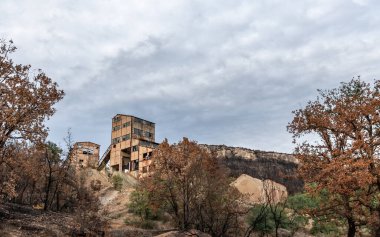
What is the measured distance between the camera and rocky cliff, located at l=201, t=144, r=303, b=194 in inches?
2980

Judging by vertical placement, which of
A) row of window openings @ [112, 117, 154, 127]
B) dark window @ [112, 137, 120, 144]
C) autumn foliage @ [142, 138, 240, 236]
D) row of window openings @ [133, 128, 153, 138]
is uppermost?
row of window openings @ [112, 117, 154, 127]

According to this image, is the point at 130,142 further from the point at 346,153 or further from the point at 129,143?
the point at 346,153

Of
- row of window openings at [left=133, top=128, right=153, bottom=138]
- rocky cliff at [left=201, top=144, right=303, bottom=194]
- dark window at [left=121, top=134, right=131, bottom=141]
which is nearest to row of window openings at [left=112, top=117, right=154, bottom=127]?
row of window openings at [left=133, top=128, right=153, bottom=138]

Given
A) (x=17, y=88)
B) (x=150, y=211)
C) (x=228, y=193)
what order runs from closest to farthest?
(x=17, y=88), (x=228, y=193), (x=150, y=211)

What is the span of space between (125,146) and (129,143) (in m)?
1.29

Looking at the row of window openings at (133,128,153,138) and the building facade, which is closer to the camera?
the building facade

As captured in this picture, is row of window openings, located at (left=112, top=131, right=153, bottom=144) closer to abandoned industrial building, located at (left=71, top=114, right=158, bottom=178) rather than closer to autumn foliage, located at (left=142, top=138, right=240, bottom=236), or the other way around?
abandoned industrial building, located at (left=71, top=114, right=158, bottom=178)

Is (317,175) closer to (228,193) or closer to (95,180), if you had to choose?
(228,193)

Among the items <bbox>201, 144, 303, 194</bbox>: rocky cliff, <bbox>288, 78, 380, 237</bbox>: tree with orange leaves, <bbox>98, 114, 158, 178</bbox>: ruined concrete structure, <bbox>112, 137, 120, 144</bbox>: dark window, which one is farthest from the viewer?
<bbox>201, 144, 303, 194</bbox>: rocky cliff

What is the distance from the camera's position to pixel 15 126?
2266 centimetres

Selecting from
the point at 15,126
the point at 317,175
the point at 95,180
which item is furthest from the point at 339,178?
the point at 95,180

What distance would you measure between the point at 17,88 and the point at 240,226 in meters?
19.4

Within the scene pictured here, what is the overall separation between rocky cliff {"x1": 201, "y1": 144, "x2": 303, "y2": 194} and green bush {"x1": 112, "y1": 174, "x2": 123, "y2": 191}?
21.8 m

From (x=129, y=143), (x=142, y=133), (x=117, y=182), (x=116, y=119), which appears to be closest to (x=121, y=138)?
(x=129, y=143)
